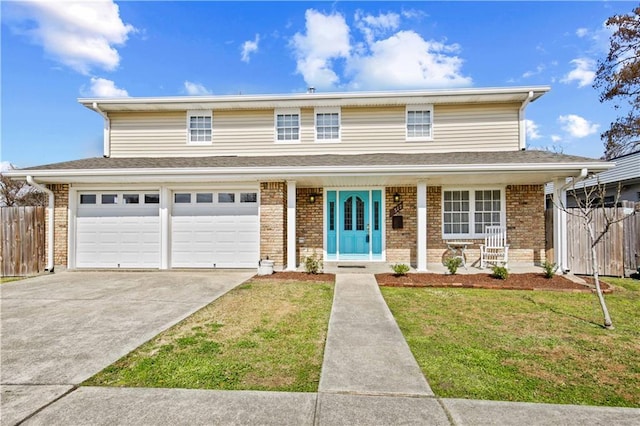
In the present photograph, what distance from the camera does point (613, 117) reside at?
58.0 ft

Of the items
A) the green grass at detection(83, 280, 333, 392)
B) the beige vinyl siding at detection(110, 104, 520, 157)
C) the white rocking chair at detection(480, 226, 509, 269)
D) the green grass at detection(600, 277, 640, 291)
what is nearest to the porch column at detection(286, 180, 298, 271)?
the beige vinyl siding at detection(110, 104, 520, 157)

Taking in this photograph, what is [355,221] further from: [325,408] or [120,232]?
[325,408]

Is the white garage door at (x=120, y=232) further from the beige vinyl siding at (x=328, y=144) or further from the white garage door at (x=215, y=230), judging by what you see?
the beige vinyl siding at (x=328, y=144)

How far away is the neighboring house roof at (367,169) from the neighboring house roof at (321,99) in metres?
2.14

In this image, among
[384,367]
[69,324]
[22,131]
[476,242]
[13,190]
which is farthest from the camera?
[13,190]

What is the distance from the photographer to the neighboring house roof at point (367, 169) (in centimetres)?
800

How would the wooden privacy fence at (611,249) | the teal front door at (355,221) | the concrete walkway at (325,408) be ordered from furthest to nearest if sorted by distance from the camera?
the teal front door at (355,221)
the wooden privacy fence at (611,249)
the concrete walkway at (325,408)

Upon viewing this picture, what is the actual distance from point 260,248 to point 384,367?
6345 mm

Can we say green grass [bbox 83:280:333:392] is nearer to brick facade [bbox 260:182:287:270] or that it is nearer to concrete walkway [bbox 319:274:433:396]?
concrete walkway [bbox 319:274:433:396]

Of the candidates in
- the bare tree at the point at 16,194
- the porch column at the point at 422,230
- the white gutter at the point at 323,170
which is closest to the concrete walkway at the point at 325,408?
the white gutter at the point at 323,170

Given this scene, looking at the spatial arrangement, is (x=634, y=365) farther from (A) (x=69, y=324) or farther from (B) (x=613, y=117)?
(B) (x=613, y=117)

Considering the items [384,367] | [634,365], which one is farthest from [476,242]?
[384,367]

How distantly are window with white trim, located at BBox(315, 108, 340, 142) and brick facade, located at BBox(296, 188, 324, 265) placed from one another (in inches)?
82.8

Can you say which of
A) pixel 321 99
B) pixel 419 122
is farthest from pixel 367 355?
pixel 419 122
